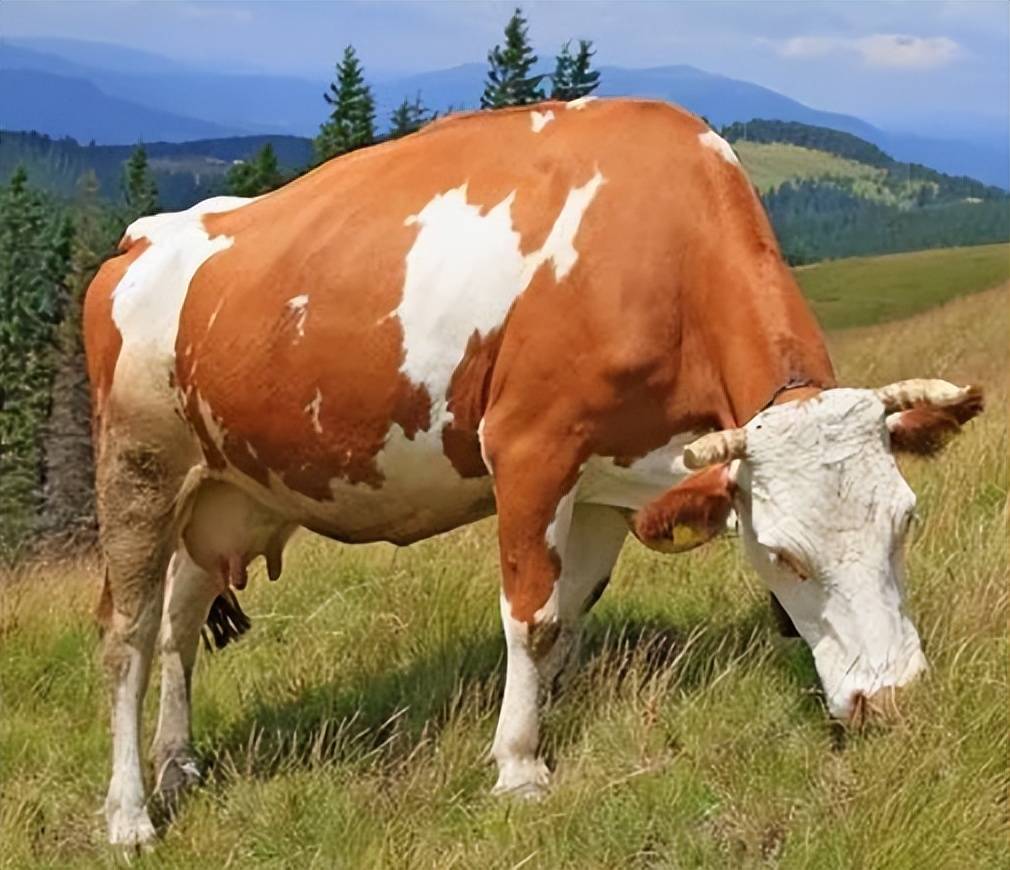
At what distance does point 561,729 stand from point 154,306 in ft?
7.91

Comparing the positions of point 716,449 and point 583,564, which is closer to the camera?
point 716,449

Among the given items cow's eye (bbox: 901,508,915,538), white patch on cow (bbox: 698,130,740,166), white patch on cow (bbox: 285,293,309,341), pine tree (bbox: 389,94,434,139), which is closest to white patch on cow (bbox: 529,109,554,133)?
white patch on cow (bbox: 698,130,740,166)

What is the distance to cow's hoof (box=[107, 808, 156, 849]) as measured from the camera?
541cm

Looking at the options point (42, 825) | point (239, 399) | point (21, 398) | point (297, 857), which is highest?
point (239, 399)

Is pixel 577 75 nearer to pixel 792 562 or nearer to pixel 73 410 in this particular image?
pixel 73 410

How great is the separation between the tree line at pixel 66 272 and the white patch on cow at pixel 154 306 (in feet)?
127

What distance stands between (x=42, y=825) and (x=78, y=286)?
56.9 metres

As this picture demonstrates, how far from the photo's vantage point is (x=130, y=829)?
216 inches

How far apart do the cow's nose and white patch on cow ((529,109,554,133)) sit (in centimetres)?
246

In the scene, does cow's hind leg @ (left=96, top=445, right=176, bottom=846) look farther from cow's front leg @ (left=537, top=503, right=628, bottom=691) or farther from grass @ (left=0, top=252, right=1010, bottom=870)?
cow's front leg @ (left=537, top=503, right=628, bottom=691)

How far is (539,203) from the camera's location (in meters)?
5.24

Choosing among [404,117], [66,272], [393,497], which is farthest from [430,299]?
[66,272]

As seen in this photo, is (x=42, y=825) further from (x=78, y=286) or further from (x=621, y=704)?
(x=78, y=286)

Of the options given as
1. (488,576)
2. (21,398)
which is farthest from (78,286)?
(488,576)
